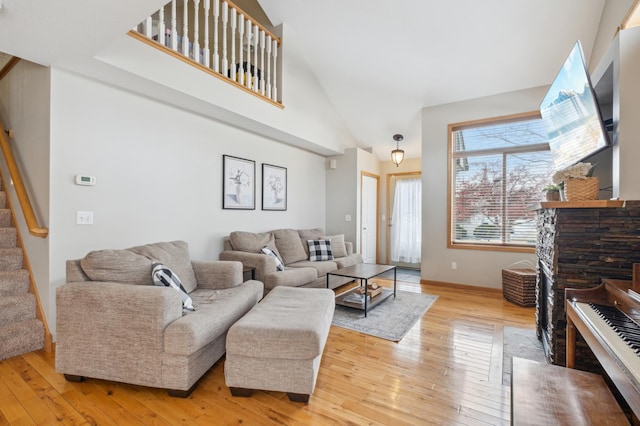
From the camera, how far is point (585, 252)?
6.31 ft

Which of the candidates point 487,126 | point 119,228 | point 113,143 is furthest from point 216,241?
point 487,126

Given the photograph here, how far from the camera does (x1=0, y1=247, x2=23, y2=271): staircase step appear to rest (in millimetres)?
2625

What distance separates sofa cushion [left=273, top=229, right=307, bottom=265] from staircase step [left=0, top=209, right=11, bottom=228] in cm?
273

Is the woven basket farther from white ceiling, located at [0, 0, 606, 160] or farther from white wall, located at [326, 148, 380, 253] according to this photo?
white wall, located at [326, 148, 380, 253]

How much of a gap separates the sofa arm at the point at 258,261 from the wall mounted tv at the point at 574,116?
2.95m

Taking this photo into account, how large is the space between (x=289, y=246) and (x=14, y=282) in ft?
9.07

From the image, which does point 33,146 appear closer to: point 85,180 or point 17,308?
point 85,180

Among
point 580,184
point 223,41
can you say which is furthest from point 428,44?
point 580,184

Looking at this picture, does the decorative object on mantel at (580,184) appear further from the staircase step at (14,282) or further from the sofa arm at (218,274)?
the staircase step at (14,282)

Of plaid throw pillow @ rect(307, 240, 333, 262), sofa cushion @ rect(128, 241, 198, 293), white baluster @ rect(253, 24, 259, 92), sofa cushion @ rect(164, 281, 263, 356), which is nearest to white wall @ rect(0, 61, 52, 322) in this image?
sofa cushion @ rect(128, 241, 198, 293)

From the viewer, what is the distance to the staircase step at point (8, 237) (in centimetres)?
274

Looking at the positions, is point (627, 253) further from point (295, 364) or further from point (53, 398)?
point (53, 398)

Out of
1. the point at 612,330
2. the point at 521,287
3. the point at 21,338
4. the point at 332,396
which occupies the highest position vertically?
the point at 612,330

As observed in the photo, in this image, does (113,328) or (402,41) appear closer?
(113,328)
